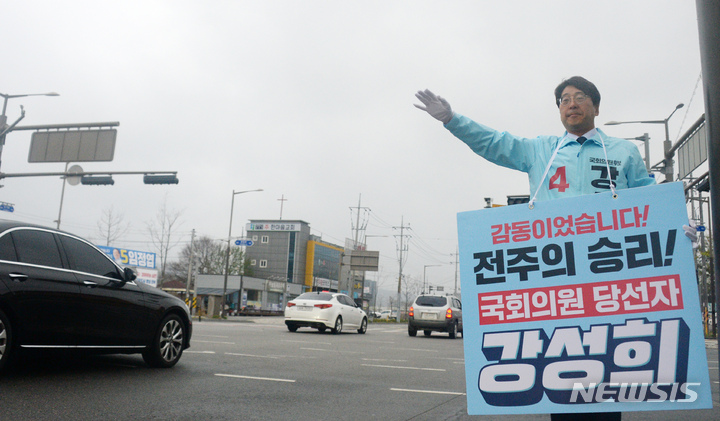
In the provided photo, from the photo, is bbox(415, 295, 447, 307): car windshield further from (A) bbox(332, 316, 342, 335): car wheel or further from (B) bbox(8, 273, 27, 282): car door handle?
(B) bbox(8, 273, 27, 282): car door handle

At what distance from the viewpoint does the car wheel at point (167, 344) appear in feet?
22.4

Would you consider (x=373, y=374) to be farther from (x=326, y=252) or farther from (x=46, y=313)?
(x=326, y=252)

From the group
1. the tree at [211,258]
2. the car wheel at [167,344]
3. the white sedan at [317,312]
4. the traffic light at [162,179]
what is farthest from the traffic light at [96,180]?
the tree at [211,258]

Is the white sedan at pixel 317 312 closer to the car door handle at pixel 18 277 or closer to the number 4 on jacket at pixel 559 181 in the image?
the car door handle at pixel 18 277

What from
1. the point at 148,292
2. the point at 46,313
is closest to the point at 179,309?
the point at 148,292

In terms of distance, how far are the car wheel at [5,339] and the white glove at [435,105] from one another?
169 inches

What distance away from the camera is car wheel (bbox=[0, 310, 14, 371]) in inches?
200

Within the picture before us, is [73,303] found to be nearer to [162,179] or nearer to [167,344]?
[167,344]

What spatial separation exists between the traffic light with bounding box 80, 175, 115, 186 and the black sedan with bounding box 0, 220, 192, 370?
1668 centimetres

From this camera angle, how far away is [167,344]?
7.07 metres

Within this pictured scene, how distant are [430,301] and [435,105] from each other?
18.6 meters

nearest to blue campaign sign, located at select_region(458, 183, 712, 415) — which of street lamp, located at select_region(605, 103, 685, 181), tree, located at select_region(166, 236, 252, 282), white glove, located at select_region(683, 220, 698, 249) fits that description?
white glove, located at select_region(683, 220, 698, 249)

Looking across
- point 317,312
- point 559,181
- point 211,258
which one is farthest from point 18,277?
point 211,258

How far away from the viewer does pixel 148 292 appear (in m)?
6.85
